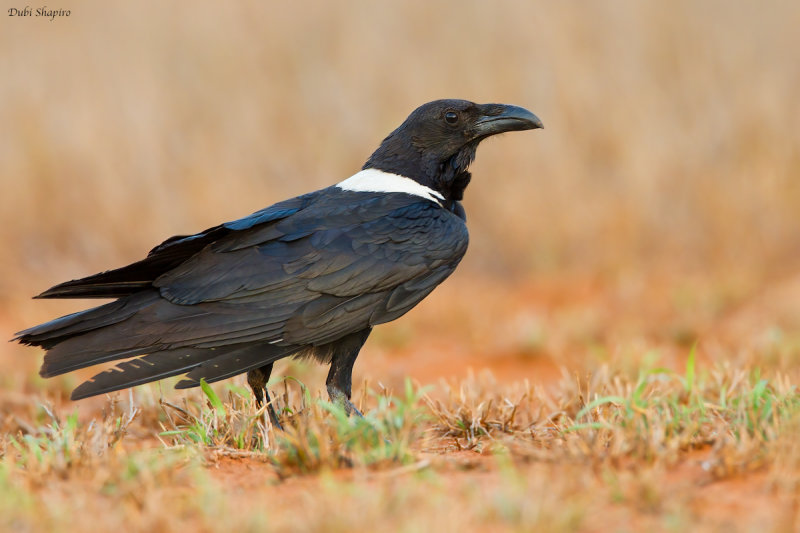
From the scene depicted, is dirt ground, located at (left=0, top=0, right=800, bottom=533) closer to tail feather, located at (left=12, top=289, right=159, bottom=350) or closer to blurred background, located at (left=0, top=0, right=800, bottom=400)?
blurred background, located at (left=0, top=0, right=800, bottom=400)

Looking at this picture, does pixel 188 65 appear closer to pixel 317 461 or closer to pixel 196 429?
pixel 196 429

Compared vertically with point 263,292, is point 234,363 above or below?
below

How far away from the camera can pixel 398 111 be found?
8.91m

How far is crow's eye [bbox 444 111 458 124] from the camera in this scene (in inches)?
178

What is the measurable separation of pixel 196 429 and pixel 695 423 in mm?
1852

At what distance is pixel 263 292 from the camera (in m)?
3.71

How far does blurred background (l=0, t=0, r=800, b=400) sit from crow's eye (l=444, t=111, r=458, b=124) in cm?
284

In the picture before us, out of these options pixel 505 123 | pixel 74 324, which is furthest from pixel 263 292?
pixel 505 123

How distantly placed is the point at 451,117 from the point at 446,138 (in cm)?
11

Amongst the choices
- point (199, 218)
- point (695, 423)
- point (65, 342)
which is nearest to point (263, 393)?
point (65, 342)

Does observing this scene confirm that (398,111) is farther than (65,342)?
Yes
